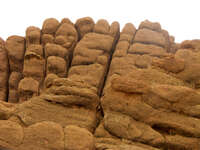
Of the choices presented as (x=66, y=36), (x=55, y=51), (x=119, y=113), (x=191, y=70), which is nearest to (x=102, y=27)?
(x=66, y=36)

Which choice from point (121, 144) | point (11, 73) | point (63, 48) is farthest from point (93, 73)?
point (121, 144)

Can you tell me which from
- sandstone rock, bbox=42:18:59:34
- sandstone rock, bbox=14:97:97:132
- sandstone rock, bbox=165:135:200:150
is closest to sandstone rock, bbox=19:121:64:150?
sandstone rock, bbox=14:97:97:132

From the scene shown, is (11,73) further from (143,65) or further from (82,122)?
(82,122)

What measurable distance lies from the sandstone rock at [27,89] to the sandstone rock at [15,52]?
4.11 meters

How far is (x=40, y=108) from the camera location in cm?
1403

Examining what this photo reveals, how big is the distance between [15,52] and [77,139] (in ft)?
80.1

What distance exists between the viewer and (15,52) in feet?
107

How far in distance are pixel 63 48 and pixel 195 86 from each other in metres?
19.6

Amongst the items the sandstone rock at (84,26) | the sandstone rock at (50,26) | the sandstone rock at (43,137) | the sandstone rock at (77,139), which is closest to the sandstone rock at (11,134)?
the sandstone rock at (43,137)

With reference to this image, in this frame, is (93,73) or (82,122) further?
(93,73)

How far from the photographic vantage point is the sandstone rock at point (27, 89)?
96.3ft

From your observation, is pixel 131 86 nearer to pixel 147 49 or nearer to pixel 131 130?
pixel 131 130

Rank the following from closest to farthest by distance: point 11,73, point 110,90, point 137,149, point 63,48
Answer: point 137,149, point 110,90, point 63,48, point 11,73

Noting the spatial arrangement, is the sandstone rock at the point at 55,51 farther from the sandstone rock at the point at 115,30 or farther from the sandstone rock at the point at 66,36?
the sandstone rock at the point at 115,30
